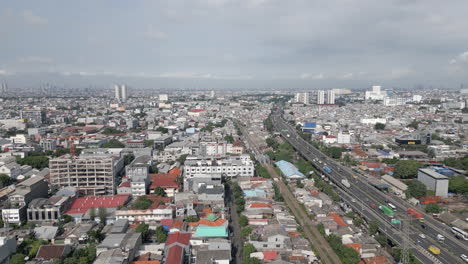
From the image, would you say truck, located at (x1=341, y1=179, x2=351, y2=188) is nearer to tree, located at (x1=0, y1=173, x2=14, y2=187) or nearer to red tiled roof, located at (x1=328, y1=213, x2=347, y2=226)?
red tiled roof, located at (x1=328, y1=213, x2=347, y2=226)

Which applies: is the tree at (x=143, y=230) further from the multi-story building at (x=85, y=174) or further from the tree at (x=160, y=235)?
the multi-story building at (x=85, y=174)

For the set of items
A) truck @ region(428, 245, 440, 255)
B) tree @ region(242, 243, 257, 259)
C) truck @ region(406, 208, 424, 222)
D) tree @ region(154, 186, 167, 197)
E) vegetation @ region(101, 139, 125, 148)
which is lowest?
truck @ region(428, 245, 440, 255)

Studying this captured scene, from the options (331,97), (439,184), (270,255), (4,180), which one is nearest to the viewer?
(270,255)

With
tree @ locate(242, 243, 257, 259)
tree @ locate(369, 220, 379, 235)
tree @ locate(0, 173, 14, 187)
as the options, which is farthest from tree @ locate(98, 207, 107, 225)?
tree @ locate(369, 220, 379, 235)

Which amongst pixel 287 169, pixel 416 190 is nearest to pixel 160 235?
pixel 287 169

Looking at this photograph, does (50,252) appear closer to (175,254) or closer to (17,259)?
(17,259)

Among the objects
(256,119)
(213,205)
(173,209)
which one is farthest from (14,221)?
(256,119)

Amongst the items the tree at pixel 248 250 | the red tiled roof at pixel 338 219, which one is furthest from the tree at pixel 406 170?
the tree at pixel 248 250

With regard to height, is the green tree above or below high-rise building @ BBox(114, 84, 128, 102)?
below
